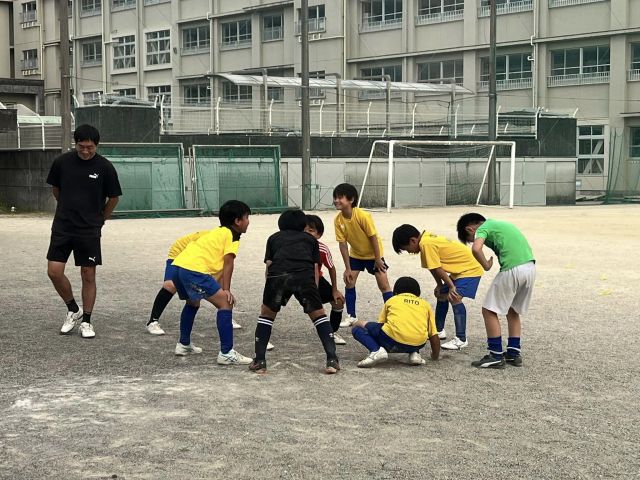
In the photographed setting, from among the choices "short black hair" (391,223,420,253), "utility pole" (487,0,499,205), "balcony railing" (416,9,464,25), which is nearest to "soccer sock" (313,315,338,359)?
"short black hair" (391,223,420,253)

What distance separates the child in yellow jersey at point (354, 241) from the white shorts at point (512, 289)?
1497mm

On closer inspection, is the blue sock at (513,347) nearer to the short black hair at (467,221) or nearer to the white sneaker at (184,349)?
the short black hair at (467,221)

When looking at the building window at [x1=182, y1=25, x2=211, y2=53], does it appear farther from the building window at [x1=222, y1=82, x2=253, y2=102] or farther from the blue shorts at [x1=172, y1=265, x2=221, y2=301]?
the blue shorts at [x1=172, y1=265, x2=221, y2=301]

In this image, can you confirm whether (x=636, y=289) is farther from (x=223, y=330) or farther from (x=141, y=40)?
(x=141, y=40)

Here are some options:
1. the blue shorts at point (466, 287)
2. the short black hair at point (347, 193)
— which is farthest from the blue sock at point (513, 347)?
the short black hair at point (347, 193)

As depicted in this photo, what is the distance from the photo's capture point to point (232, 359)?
7.18m

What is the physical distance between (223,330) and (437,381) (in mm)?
1559

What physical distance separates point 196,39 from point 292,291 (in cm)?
4953

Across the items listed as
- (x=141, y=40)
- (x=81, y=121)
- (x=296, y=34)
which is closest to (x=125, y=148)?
(x=81, y=121)

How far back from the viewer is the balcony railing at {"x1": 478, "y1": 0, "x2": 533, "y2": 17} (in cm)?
4328

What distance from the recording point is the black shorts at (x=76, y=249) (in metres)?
8.43

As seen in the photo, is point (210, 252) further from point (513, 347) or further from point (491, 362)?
point (513, 347)

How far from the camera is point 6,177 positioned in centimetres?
2958

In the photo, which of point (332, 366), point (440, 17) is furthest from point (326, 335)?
point (440, 17)
